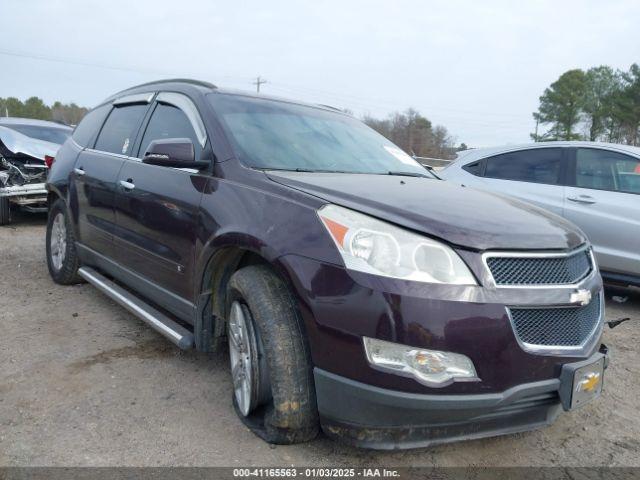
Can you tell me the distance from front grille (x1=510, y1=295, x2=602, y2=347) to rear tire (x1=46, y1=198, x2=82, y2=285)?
3.81 metres

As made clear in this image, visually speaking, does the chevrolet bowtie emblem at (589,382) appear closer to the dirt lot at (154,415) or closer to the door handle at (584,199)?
the dirt lot at (154,415)

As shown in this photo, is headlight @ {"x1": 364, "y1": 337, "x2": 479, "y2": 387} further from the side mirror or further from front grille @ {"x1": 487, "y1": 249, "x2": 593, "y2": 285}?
the side mirror

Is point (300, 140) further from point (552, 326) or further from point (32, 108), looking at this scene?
point (32, 108)

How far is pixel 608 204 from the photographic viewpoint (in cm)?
496

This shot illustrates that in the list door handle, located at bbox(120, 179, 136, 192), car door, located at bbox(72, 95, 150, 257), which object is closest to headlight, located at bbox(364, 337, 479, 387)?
door handle, located at bbox(120, 179, 136, 192)

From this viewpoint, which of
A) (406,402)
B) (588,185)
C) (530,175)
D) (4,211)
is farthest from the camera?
(4,211)

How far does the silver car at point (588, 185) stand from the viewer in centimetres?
482

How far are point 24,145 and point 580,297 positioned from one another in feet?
29.3

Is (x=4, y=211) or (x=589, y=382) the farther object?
(x=4, y=211)

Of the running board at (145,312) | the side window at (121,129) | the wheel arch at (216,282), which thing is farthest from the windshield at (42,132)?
the wheel arch at (216,282)

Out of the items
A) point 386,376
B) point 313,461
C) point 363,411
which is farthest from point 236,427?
point 386,376

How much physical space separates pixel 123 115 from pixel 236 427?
272 cm

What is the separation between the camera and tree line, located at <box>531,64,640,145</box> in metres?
43.5

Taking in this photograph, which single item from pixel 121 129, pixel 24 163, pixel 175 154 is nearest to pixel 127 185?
pixel 121 129
